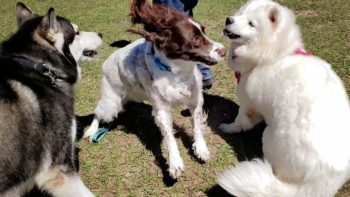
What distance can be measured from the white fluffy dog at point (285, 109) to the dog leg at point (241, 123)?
0.01 m

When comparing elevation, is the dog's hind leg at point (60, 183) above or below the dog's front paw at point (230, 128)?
above

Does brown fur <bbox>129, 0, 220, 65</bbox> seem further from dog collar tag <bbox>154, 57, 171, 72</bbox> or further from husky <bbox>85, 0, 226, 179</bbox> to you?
dog collar tag <bbox>154, 57, 171, 72</bbox>

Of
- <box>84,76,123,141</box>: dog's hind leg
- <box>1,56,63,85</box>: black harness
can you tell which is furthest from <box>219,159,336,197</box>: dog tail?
<box>84,76,123,141</box>: dog's hind leg

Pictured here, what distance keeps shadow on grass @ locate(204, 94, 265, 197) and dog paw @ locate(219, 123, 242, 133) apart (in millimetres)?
38

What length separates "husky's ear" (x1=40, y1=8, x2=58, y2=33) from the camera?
2.93 meters

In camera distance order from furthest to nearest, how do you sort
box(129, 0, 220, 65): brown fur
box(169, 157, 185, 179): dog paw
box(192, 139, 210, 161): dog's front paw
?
1. box(192, 139, 210, 161): dog's front paw
2. box(169, 157, 185, 179): dog paw
3. box(129, 0, 220, 65): brown fur

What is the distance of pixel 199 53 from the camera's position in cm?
330

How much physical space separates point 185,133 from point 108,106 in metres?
0.84

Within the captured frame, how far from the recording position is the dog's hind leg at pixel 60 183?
2994 mm

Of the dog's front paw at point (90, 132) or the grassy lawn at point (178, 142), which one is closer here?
the grassy lawn at point (178, 142)

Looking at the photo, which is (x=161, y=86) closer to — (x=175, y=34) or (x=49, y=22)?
(x=175, y=34)

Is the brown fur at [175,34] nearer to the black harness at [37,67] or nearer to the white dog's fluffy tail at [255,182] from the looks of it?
the black harness at [37,67]

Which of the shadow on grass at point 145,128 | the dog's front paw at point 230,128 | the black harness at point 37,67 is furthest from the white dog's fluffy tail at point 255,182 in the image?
the black harness at point 37,67

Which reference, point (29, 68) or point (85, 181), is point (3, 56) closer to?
point (29, 68)
